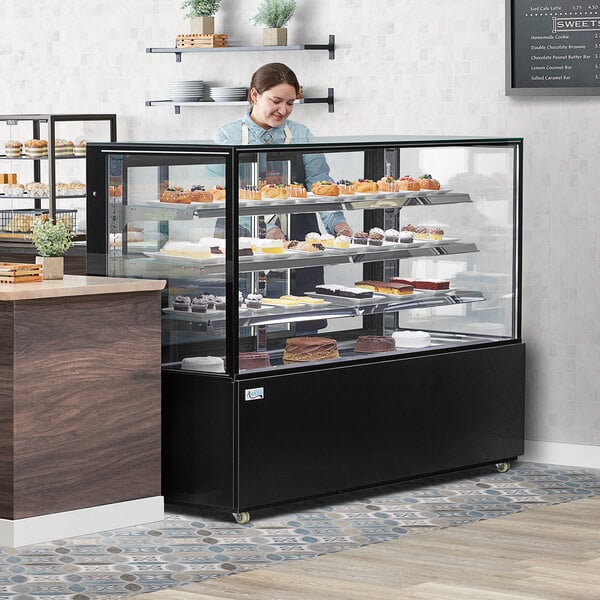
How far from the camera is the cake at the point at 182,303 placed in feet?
20.2

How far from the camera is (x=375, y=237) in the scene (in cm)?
674

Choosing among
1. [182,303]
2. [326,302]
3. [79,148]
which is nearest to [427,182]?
[326,302]

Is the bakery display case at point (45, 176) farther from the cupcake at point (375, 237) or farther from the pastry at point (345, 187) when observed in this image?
the pastry at point (345, 187)

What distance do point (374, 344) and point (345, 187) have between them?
770 millimetres

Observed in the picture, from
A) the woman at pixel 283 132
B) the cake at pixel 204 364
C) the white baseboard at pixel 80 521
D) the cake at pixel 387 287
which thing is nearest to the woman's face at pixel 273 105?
the woman at pixel 283 132

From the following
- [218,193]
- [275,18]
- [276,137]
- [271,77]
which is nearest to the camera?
[218,193]

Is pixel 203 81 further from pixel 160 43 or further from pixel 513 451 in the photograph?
pixel 513 451

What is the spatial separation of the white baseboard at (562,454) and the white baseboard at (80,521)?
228cm

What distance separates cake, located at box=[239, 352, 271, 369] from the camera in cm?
607

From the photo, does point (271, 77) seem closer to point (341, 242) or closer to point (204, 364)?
point (341, 242)

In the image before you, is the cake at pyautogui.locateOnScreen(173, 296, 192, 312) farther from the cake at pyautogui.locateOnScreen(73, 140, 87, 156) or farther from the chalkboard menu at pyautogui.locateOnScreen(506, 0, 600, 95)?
the cake at pyautogui.locateOnScreen(73, 140, 87, 156)

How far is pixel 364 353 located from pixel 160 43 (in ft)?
9.55

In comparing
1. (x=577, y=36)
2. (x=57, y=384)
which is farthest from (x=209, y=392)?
(x=577, y=36)

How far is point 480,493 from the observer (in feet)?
22.0
